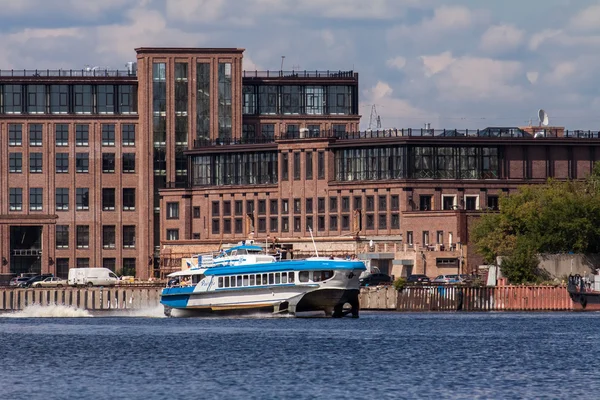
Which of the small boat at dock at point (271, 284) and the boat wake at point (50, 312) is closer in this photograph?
the small boat at dock at point (271, 284)

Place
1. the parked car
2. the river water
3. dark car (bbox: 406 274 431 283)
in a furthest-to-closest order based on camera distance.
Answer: dark car (bbox: 406 274 431 283) < the parked car < the river water

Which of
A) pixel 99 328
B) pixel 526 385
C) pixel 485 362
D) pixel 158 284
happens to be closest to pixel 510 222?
pixel 158 284

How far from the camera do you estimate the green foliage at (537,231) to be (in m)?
181

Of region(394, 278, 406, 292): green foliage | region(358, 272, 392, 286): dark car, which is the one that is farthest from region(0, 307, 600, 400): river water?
region(358, 272, 392, 286): dark car

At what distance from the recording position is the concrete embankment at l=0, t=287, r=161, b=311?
623 ft

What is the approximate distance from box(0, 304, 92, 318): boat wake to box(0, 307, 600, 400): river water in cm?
2494

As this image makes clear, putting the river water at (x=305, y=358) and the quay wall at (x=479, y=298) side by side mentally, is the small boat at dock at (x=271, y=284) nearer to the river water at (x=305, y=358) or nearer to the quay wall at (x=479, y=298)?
the river water at (x=305, y=358)

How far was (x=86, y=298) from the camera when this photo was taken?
192875mm

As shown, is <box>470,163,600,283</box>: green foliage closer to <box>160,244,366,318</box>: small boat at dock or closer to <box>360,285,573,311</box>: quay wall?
<box>360,285,573,311</box>: quay wall

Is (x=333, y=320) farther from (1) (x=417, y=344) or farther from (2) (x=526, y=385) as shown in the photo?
(2) (x=526, y=385)

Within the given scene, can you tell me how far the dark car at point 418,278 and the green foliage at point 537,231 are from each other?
22.3 ft

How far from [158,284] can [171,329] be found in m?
60.3

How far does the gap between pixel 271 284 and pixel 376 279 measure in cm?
5148

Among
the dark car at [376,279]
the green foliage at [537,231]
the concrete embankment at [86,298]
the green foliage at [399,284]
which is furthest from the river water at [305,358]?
the concrete embankment at [86,298]
